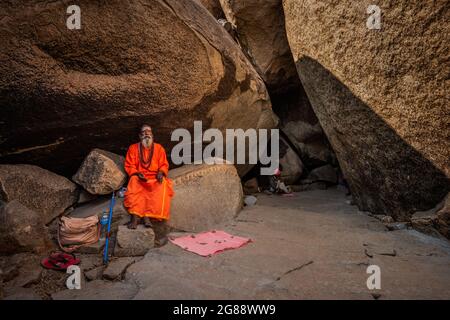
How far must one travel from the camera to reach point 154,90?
199 inches

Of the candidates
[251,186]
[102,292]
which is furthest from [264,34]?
[102,292]

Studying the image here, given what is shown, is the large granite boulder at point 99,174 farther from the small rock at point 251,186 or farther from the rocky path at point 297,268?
the small rock at point 251,186

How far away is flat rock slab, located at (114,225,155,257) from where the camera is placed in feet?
13.2

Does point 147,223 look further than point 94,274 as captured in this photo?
Yes

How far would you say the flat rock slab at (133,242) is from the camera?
4.01m

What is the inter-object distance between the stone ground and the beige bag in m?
0.97

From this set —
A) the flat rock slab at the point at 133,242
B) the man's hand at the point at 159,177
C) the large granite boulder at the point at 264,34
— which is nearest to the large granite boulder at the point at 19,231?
the flat rock slab at the point at 133,242

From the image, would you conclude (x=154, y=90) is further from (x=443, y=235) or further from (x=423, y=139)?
(x=443, y=235)

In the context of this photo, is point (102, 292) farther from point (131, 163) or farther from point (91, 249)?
point (131, 163)

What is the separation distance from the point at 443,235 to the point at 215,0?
929 centimetres

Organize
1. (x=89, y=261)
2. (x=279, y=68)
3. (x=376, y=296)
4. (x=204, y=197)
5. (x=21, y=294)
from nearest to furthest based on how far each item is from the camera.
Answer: (x=376, y=296) → (x=21, y=294) → (x=89, y=261) → (x=204, y=197) → (x=279, y=68)

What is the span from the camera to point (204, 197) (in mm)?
5539

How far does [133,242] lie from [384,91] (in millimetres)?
4505
